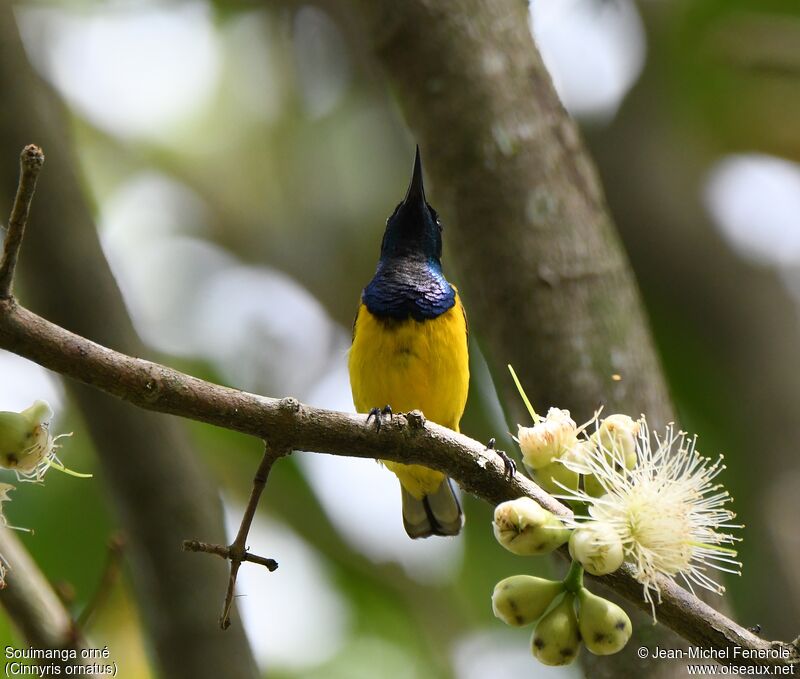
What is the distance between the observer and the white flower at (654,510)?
216cm

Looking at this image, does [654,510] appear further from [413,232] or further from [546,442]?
[413,232]

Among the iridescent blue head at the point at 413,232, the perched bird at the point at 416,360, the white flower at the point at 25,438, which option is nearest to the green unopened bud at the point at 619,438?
the white flower at the point at 25,438

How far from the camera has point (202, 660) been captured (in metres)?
2.99

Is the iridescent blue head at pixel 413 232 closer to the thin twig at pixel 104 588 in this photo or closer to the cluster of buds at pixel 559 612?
the thin twig at pixel 104 588

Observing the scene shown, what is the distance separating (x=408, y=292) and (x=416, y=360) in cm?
38

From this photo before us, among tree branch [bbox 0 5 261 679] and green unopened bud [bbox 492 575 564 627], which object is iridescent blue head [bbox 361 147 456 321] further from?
green unopened bud [bbox 492 575 564 627]

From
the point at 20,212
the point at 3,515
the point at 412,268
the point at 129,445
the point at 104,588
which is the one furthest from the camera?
the point at 412,268

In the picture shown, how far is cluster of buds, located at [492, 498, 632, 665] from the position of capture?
208 cm

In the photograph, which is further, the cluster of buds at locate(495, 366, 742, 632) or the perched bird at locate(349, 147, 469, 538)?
the perched bird at locate(349, 147, 469, 538)

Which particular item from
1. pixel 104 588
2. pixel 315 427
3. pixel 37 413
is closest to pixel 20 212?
pixel 37 413

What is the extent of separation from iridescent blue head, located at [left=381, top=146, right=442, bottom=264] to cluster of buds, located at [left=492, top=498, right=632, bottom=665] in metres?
2.80

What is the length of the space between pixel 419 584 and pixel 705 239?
254cm

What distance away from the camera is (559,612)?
213cm

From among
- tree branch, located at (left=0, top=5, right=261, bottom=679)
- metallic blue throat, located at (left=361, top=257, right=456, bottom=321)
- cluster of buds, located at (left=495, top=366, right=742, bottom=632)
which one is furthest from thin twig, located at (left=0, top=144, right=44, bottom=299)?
metallic blue throat, located at (left=361, top=257, right=456, bottom=321)
